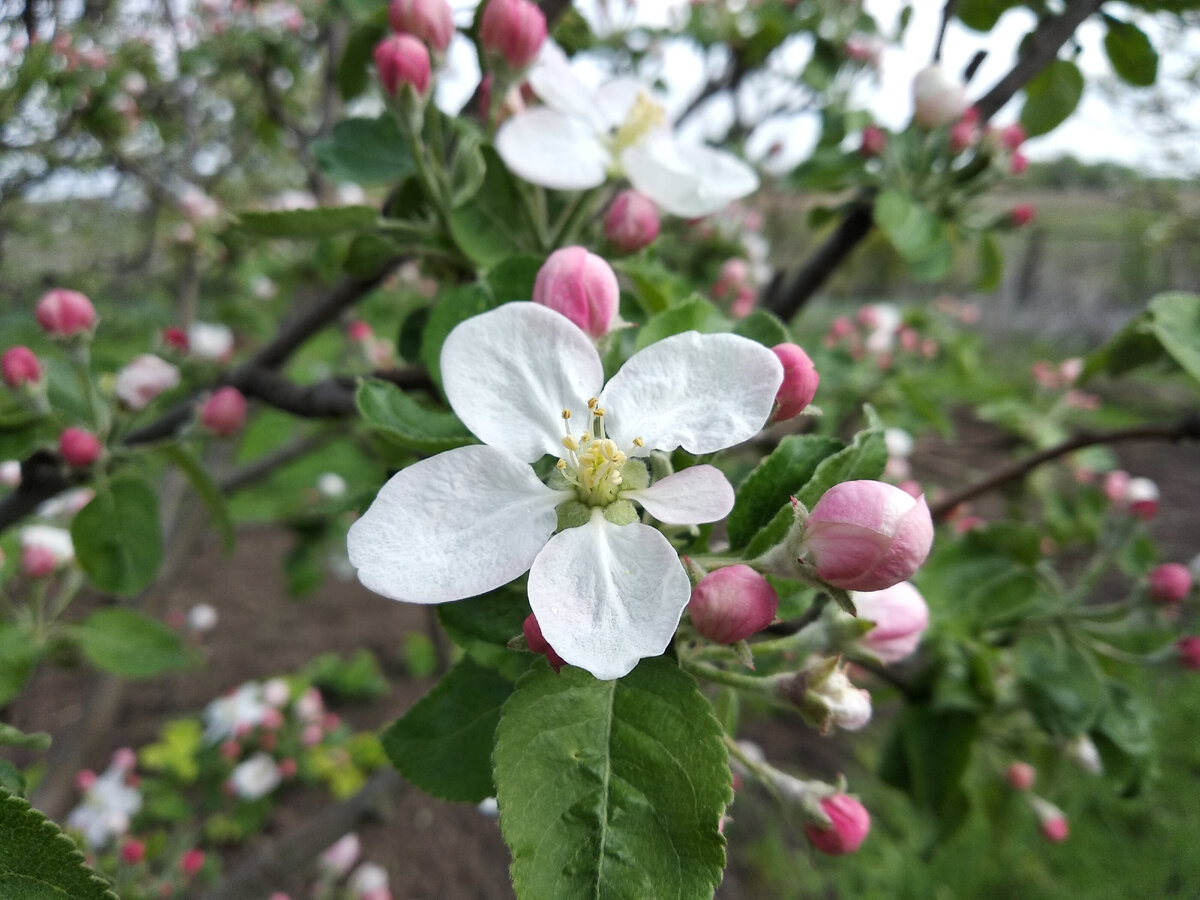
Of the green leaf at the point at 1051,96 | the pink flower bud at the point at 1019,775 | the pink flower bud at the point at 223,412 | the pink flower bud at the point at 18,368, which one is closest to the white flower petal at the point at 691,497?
the pink flower bud at the point at 223,412

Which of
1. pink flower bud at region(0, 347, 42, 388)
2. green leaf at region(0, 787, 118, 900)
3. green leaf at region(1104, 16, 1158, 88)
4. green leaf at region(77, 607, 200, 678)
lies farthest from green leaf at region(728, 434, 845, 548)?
green leaf at region(77, 607, 200, 678)

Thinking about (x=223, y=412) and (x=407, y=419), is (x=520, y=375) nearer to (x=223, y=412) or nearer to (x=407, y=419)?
(x=407, y=419)

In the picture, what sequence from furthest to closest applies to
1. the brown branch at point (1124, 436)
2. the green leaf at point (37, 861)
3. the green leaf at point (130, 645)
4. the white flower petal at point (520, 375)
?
the green leaf at point (130, 645)
the brown branch at point (1124, 436)
the white flower petal at point (520, 375)
the green leaf at point (37, 861)

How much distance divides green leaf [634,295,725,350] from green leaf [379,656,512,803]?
14.4 inches

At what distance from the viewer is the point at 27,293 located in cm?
233

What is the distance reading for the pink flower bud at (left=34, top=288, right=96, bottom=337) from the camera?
109 cm

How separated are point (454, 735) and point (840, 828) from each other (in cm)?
39

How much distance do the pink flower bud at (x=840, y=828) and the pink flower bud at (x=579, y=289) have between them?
0.52 metres

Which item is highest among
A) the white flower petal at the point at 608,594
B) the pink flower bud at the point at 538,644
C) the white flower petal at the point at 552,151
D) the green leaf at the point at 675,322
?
the white flower petal at the point at 552,151

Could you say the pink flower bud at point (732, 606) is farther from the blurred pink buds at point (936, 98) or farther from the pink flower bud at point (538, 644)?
the blurred pink buds at point (936, 98)

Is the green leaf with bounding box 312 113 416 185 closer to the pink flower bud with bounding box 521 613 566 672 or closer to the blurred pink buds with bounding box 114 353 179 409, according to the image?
the blurred pink buds with bounding box 114 353 179 409

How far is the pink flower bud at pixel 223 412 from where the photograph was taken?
1.18 m

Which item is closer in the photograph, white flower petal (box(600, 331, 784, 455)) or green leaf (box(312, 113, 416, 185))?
white flower petal (box(600, 331, 784, 455))

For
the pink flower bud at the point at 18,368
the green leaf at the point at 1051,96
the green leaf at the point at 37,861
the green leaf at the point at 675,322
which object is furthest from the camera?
the green leaf at the point at 1051,96
